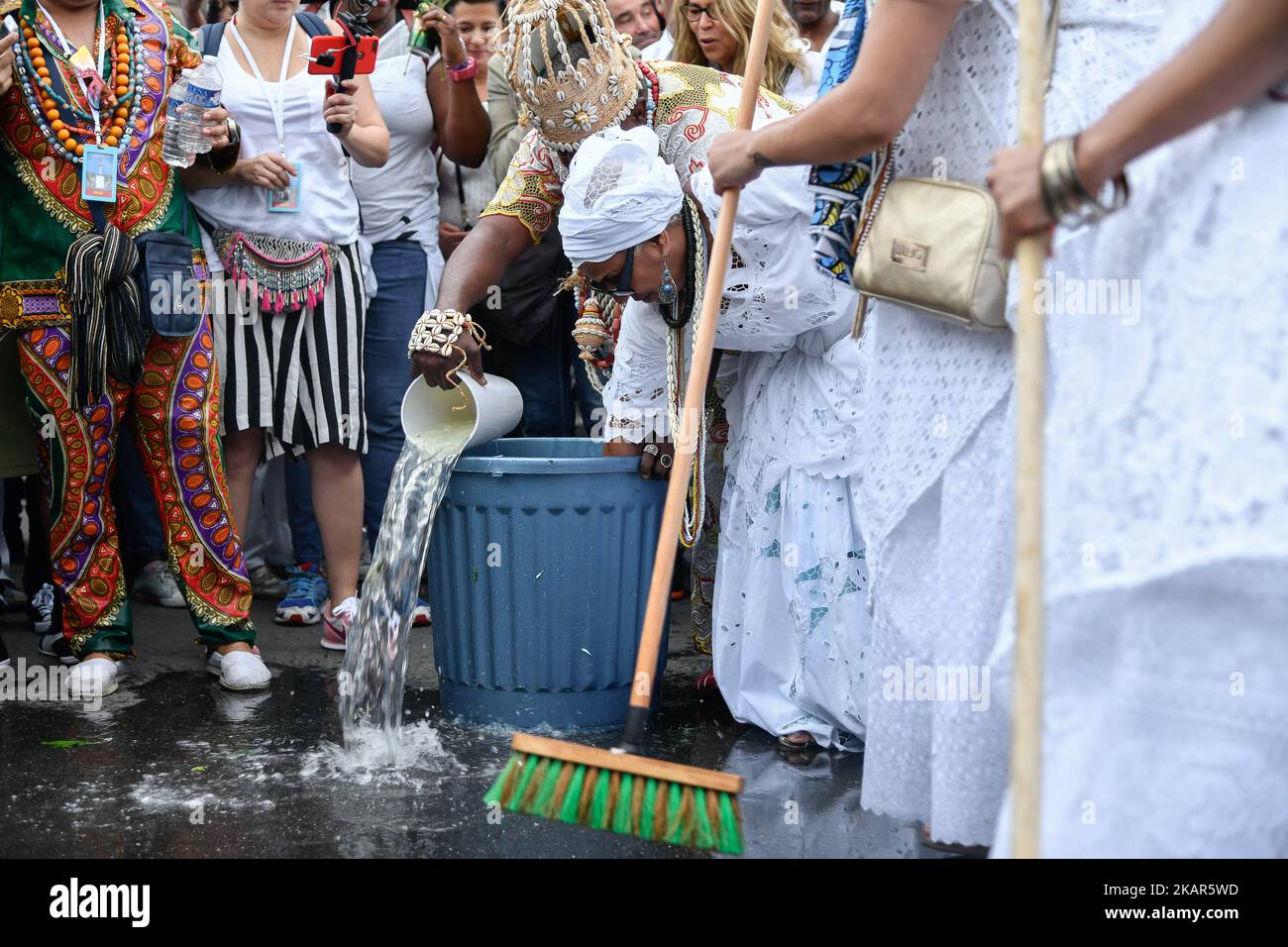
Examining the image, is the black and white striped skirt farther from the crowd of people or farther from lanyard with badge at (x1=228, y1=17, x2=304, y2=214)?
lanyard with badge at (x1=228, y1=17, x2=304, y2=214)

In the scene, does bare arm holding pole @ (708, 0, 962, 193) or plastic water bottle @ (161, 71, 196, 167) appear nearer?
bare arm holding pole @ (708, 0, 962, 193)

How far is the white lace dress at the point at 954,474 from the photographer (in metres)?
2.28

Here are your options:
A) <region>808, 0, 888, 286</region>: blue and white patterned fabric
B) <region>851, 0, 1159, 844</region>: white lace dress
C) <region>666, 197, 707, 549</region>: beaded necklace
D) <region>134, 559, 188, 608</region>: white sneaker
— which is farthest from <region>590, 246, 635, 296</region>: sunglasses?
<region>134, 559, 188, 608</region>: white sneaker

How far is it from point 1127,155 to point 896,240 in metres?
0.66

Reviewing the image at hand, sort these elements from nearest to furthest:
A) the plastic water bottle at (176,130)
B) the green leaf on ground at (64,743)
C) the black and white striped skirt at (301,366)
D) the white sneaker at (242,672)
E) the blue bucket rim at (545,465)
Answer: the blue bucket rim at (545,465) → the green leaf on ground at (64,743) → the plastic water bottle at (176,130) → the white sneaker at (242,672) → the black and white striped skirt at (301,366)

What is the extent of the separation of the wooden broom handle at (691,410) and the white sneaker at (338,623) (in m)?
2.28

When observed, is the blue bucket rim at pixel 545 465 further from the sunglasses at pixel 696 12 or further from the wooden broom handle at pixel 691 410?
the sunglasses at pixel 696 12

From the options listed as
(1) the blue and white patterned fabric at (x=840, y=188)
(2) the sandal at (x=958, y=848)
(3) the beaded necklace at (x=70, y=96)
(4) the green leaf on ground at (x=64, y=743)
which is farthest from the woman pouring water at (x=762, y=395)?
(4) the green leaf on ground at (x=64, y=743)

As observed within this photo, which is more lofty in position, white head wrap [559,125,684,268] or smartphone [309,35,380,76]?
smartphone [309,35,380,76]

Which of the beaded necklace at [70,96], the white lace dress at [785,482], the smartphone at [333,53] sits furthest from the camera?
the smartphone at [333,53]

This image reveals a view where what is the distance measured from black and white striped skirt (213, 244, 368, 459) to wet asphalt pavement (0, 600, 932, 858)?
0.80 m

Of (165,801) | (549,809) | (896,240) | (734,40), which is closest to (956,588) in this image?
(896,240)

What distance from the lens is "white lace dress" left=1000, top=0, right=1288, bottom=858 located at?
1.75 meters

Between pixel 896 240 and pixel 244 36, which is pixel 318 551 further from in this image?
pixel 896 240
